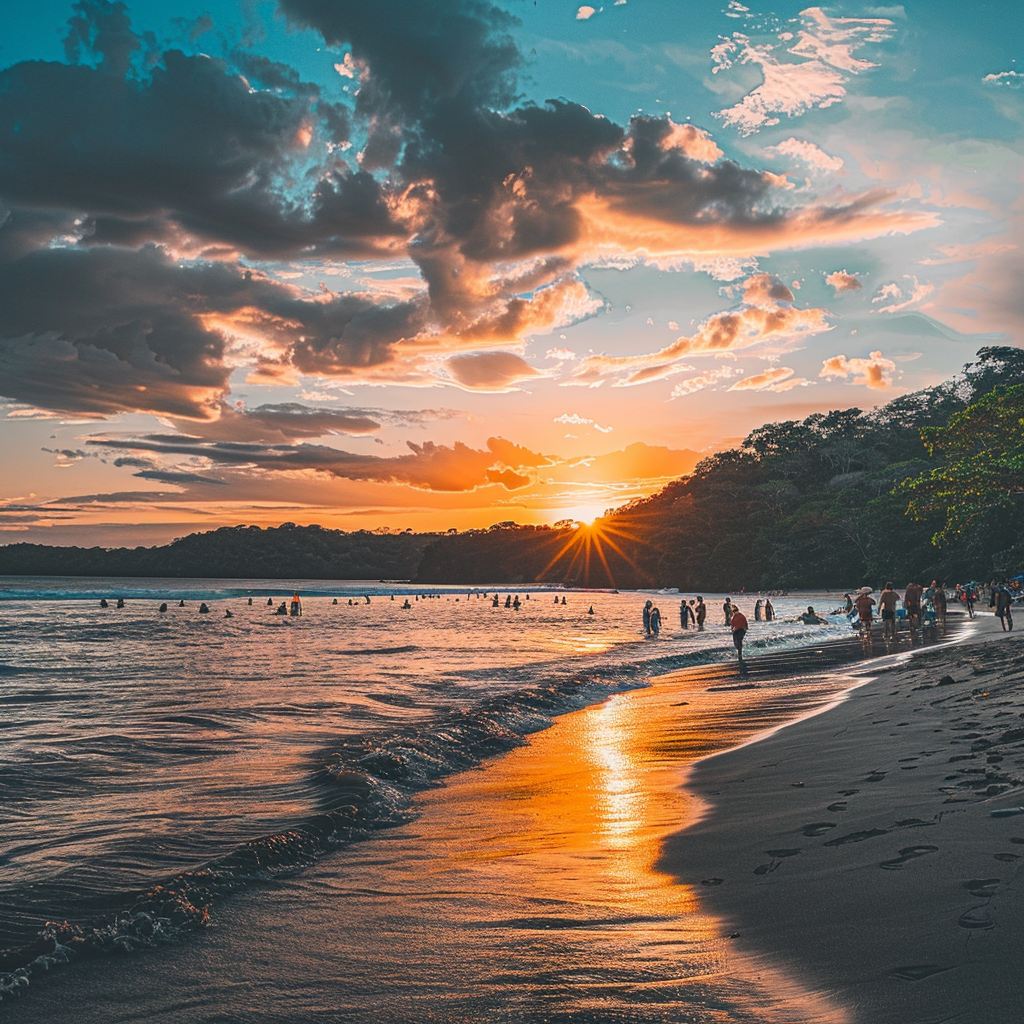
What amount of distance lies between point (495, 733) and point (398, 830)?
555 centimetres

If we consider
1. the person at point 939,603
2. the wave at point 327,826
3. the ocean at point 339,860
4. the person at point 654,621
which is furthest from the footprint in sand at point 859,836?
the person at point 654,621

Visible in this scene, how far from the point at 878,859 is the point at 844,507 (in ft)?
327

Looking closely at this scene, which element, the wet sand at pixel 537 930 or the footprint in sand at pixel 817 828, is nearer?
the wet sand at pixel 537 930

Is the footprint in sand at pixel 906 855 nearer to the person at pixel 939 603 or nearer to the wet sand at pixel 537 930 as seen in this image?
the wet sand at pixel 537 930

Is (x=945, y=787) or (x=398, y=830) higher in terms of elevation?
(x=945, y=787)

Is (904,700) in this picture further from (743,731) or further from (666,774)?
(666,774)

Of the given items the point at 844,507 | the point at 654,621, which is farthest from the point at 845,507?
the point at 654,621

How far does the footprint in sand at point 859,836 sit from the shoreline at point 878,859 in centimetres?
1

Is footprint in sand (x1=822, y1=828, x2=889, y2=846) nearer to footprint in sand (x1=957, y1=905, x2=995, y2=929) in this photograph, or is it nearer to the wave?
footprint in sand (x1=957, y1=905, x2=995, y2=929)

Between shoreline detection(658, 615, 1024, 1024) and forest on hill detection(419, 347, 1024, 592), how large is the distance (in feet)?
78.9

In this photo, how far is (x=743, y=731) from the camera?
11.4 metres

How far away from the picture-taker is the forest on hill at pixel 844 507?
31.6 m

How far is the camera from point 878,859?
15.8 ft

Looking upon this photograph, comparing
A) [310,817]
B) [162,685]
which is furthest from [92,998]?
[162,685]
